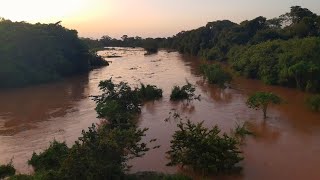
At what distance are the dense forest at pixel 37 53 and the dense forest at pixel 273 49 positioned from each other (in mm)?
17954

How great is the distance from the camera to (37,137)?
18609mm

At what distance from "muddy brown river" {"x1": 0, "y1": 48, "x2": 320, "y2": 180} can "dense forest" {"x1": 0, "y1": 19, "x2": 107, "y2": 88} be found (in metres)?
2.46

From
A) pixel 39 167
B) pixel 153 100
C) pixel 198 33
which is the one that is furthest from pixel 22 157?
pixel 198 33

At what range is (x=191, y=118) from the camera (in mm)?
21547

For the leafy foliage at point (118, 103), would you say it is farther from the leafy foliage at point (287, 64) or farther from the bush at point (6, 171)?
the leafy foliage at point (287, 64)

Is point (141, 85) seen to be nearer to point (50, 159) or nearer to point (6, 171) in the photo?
point (50, 159)

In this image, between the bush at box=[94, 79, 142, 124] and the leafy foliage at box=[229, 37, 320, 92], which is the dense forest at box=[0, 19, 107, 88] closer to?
the bush at box=[94, 79, 142, 124]

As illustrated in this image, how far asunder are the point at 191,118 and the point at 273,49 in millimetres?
17032

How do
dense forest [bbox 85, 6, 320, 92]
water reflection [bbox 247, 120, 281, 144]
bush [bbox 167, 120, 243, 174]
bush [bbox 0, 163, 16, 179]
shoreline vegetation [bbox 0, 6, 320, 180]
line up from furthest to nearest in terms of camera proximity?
dense forest [bbox 85, 6, 320, 92] → water reflection [bbox 247, 120, 281, 144] → bush [bbox 0, 163, 16, 179] → bush [bbox 167, 120, 243, 174] → shoreline vegetation [bbox 0, 6, 320, 180]

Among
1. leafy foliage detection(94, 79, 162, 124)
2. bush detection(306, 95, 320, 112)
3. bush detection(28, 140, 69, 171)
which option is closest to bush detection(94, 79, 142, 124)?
leafy foliage detection(94, 79, 162, 124)

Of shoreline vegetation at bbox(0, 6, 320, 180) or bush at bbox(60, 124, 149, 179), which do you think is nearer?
bush at bbox(60, 124, 149, 179)

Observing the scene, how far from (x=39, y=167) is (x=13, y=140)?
17.6 feet

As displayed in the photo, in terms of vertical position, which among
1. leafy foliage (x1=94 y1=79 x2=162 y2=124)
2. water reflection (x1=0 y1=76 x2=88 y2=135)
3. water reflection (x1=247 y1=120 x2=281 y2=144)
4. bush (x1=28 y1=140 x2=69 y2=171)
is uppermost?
leafy foliage (x1=94 y1=79 x2=162 y2=124)

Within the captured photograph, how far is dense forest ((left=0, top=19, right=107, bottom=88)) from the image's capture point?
3516cm
